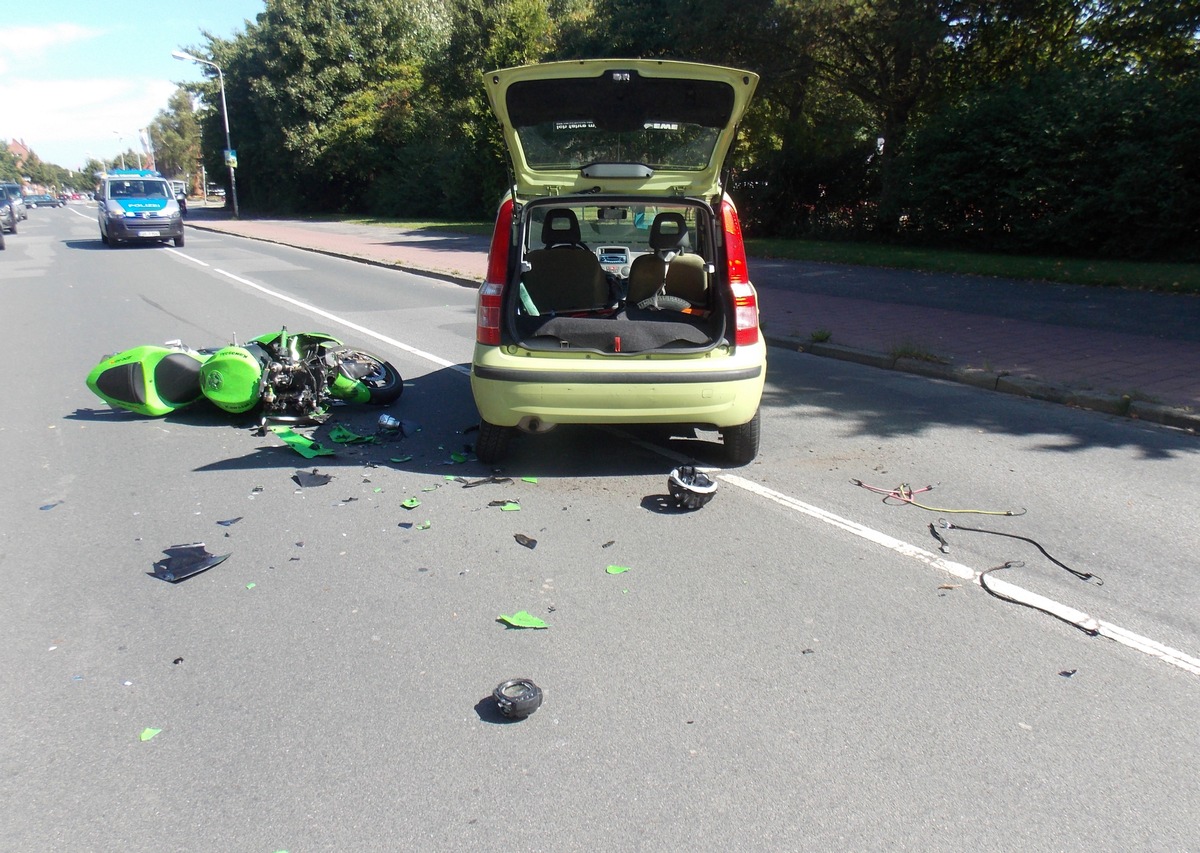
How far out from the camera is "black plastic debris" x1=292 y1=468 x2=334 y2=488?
5.65 metres

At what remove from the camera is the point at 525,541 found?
4.72 metres

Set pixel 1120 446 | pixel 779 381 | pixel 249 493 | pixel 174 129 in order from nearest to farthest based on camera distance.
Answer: pixel 249 493 → pixel 1120 446 → pixel 779 381 → pixel 174 129

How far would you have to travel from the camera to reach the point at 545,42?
116ft

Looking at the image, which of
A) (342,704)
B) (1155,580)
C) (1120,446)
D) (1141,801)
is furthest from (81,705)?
(1120,446)

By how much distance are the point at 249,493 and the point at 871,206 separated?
20.1m

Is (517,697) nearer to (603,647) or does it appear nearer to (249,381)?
(603,647)

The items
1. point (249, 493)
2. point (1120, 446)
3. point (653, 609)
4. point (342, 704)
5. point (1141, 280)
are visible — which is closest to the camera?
point (342, 704)

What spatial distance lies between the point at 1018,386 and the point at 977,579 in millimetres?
4412

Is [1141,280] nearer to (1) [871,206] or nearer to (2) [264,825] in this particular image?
(1) [871,206]

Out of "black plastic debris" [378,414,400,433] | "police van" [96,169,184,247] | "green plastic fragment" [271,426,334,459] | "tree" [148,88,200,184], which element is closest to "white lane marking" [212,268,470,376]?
"black plastic debris" [378,414,400,433]

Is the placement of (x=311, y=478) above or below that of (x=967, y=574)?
below

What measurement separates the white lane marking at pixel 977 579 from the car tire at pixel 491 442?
1398 mm

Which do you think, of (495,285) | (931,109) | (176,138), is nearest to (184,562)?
(495,285)

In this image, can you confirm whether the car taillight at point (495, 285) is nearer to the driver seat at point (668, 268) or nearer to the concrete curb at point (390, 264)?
the driver seat at point (668, 268)
